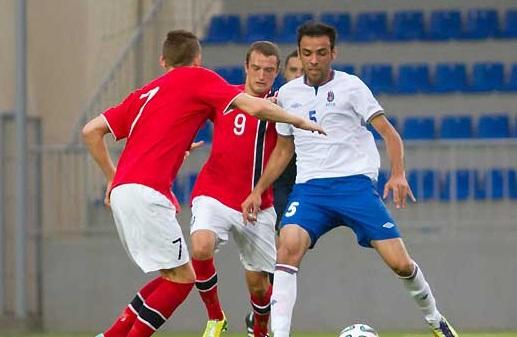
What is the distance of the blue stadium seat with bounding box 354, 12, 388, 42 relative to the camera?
17891 mm

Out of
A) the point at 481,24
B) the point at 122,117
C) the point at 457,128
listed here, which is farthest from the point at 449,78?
the point at 122,117

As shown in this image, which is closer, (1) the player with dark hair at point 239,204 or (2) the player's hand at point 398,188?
(2) the player's hand at point 398,188

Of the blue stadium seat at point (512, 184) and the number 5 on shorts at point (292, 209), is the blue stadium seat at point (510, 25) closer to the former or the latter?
the blue stadium seat at point (512, 184)

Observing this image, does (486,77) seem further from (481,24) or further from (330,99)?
(330,99)

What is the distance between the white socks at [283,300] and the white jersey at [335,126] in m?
0.62

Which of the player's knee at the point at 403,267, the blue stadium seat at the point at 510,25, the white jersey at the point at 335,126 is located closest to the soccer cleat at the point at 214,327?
the white jersey at the point at 335,126

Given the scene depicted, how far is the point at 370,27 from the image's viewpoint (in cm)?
1800

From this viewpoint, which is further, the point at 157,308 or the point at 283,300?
the point at 283,300

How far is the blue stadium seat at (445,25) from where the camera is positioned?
17891 millimetres

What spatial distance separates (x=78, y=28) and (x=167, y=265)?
8784mm

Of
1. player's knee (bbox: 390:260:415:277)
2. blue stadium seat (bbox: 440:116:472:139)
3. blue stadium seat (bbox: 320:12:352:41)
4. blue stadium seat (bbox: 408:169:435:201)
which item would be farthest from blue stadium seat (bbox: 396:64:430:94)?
player's knee (bbox: 390:260:415:277)

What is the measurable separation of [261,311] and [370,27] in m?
8.24

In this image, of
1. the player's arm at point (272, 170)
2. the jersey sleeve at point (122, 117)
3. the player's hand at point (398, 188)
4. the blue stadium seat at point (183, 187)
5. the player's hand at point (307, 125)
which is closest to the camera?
the player's hand at point (307, 125)

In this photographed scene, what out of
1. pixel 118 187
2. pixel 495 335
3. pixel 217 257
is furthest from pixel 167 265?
pixel 217 257
